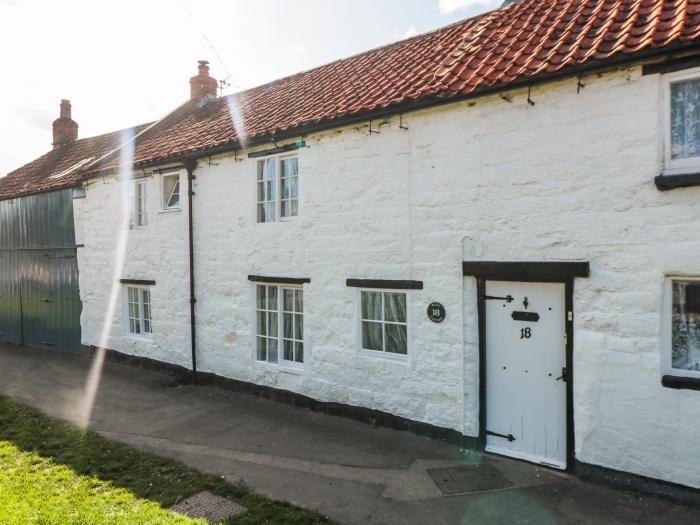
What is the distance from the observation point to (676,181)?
5652 millimetres

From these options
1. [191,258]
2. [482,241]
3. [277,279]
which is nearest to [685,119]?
[482,241]

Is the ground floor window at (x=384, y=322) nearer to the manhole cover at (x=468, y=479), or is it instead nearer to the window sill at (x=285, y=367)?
the window sill at (x=285, y=367)

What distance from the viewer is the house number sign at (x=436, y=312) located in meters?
7.67

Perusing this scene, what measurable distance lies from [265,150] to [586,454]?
25.2 feet

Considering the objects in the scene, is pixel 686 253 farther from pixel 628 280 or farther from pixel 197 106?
pixel 197 106

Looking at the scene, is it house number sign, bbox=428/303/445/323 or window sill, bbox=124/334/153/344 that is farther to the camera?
window sill, bbox=124/334/153/344

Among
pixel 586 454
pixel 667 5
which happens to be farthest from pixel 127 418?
pixel 667 5

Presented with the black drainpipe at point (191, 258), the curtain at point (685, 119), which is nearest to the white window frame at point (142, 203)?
the black drainpipe at point (191, 258)

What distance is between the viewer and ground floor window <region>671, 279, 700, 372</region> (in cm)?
585

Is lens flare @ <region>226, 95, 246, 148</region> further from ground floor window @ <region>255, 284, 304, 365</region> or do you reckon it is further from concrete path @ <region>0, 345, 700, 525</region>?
concrete path @ <region>0, 345, 700, 525</region>

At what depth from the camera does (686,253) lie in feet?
18.6

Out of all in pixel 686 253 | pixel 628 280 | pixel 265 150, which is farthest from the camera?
pixel 265 150

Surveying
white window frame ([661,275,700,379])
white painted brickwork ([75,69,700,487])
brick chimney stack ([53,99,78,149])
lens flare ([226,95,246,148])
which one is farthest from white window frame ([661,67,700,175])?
brick chimney stack ([53,99,78,149])

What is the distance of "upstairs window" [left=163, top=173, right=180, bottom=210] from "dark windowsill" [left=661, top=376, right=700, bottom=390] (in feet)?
35.2
